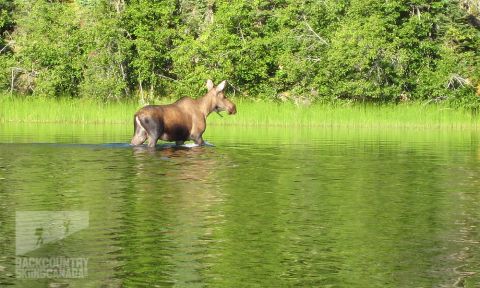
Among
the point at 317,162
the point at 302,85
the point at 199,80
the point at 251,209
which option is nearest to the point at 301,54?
the point at 302,85

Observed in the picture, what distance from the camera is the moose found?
2452cm

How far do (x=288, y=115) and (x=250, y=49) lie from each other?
22.8 ft

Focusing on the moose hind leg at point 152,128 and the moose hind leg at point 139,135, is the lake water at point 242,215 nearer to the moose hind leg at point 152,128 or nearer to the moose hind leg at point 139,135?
the moose hind leg at point 139,135

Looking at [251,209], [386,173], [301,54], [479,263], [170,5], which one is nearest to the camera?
[479,263]

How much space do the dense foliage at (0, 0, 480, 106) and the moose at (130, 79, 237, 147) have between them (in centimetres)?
1662

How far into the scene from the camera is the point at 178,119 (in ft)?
83.3

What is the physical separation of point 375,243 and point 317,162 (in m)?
10.6

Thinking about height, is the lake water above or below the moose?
below

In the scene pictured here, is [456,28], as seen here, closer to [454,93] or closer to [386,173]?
[454,93]

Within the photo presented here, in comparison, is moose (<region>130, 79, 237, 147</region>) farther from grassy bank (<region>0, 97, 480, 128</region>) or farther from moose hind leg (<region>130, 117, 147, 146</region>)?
grassy bank (<region>0, 97, 480, 128</region>)

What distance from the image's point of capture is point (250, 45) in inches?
1847


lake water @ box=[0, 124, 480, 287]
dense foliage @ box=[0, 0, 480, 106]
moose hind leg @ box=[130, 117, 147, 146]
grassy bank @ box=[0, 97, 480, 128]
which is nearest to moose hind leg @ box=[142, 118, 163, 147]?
moose hind leg @ box=[130, 117, 147, 146]

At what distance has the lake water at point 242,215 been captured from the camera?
971 centimetres

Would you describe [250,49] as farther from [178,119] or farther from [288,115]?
[178,119]
